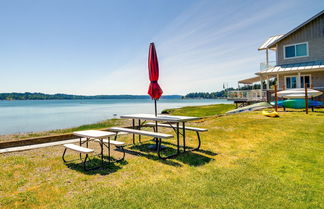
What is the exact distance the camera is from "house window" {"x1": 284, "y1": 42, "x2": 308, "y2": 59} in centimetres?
2030

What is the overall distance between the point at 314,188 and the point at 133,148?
5.09 meters

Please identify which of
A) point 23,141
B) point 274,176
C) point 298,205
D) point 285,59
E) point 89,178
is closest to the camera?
point 298,205

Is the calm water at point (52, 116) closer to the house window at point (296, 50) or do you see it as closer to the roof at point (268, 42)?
the roof at point (268, 42)

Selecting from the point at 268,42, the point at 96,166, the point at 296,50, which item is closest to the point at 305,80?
the point at 296,50

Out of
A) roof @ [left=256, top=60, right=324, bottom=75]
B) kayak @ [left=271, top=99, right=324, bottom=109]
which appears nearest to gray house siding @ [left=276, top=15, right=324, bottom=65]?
roof @ [left=256, top=60, right=324, bottom=75]

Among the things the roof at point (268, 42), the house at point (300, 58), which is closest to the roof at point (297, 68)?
the house at point (300, 58)

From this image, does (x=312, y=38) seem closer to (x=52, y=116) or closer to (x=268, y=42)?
(x=268, y=42)

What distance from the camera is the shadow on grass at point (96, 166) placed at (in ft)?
16.6

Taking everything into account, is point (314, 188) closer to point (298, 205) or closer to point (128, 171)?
point (298, 205)

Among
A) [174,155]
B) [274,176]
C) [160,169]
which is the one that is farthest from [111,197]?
[274,176]

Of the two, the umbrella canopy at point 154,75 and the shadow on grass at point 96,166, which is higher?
the umbrella canopy at point 154,75

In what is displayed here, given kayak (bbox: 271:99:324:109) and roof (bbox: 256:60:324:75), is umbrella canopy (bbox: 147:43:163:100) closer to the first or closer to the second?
kayak (bbox: 271:99:324:109)

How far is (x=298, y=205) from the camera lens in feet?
10.6

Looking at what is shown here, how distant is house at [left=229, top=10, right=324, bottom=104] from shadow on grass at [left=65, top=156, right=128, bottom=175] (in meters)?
17.4
